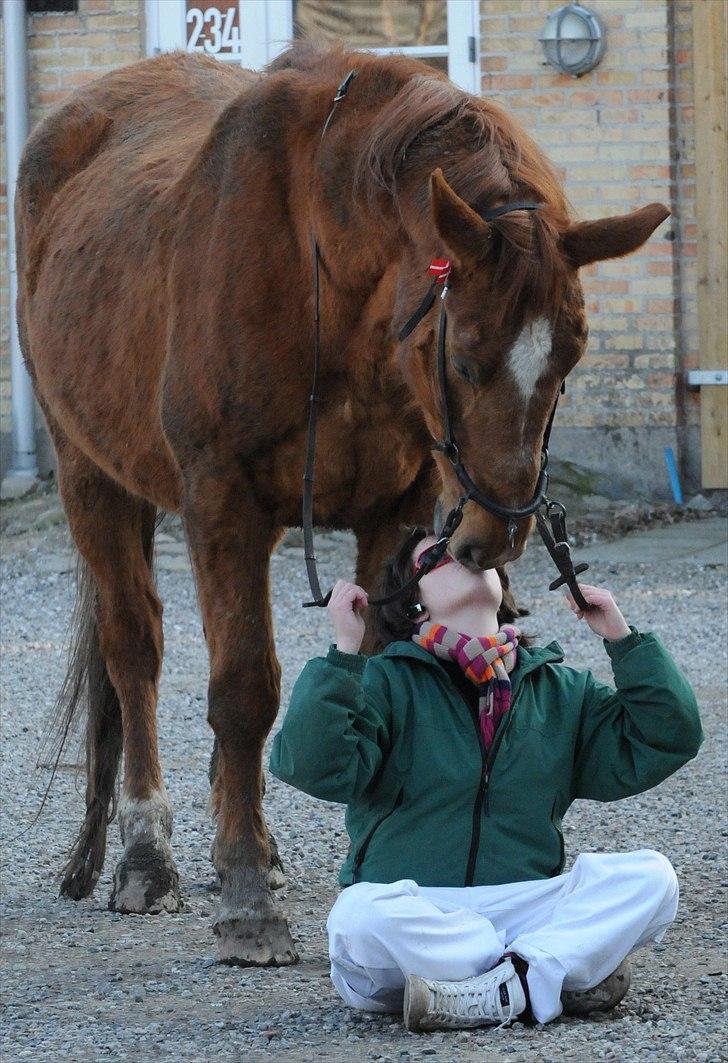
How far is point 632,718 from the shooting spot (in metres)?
3.08

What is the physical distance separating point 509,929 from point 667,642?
4233 mm

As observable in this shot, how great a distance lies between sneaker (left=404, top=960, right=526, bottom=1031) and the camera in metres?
2.87

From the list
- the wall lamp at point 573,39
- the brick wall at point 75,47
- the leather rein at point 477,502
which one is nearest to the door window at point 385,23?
the wall lamp at point 573,39

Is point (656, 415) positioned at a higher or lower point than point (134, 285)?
lower

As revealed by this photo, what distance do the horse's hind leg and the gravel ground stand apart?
0.34ft

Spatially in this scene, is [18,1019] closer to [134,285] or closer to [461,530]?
[461,530]

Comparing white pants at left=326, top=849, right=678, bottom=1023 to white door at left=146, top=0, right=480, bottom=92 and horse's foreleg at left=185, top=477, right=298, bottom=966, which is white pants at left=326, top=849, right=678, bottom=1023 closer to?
horse's foreleg at left=185, top=477, right=298, bottom=966

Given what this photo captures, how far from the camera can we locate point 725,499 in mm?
9953

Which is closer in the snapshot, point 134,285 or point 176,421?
point 176,421

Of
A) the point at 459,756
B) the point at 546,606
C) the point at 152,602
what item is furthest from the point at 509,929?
the point at 546,606

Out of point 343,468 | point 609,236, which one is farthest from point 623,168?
point 609,236

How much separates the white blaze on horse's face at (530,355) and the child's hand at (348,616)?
0.46 meters

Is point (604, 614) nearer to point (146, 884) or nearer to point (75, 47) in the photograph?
point (146, 884)

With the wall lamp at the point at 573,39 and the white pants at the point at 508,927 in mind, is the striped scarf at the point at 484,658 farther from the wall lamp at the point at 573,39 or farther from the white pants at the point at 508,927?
the wall lamp at the point at 573,39
